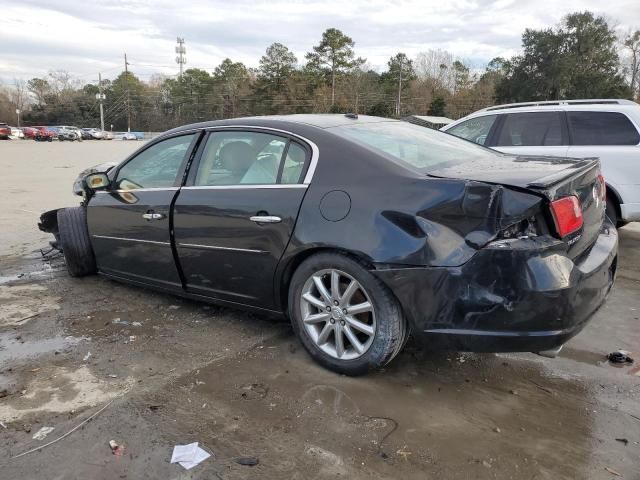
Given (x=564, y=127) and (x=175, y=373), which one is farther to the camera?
(x=564, y=127)

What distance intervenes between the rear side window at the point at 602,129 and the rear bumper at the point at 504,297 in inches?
158

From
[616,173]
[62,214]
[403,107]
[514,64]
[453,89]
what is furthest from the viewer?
[453,89]

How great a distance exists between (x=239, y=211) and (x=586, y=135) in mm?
4796

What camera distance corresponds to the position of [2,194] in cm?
1114

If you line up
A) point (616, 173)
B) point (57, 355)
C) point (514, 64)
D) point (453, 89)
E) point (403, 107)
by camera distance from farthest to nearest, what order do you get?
point (453, 89)
point (403, 107)
point (514, 64)
point (616, 173)
point (57, 355)

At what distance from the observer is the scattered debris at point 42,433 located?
263 cm

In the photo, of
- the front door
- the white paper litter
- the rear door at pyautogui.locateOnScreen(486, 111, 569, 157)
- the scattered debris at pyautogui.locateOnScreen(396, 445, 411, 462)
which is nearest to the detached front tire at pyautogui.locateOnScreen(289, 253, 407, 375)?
the scattered debris at pyautogui.locateOnScreen(396, 445, 411, 462)

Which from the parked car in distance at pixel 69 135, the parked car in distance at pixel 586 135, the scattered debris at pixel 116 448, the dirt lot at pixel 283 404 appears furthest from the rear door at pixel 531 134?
the parked car in distance at pixel 69 135

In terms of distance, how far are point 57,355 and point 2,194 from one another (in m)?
9.22

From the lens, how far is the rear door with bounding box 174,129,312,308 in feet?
11.0

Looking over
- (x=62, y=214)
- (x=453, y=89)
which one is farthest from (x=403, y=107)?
(x=62, y=214)

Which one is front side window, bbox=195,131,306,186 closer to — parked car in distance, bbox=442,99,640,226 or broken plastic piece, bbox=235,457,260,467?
broken plastic piece, bbox=235,457,260,467

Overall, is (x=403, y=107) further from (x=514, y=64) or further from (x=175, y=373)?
(x=175, y=373)

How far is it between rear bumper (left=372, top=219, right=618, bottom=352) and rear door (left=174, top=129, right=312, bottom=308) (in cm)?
90
